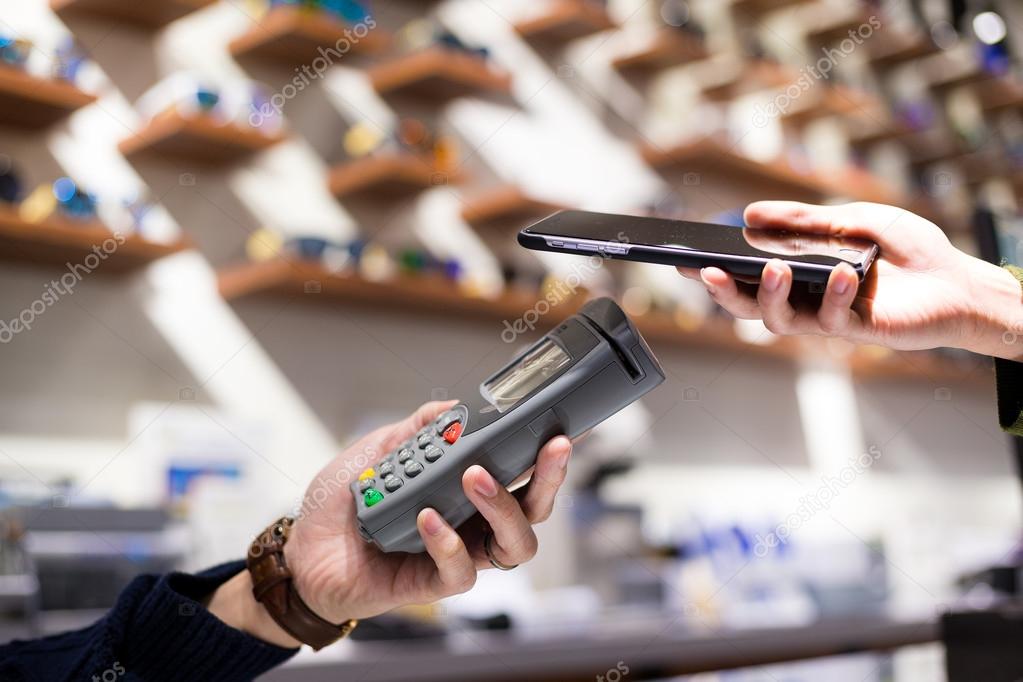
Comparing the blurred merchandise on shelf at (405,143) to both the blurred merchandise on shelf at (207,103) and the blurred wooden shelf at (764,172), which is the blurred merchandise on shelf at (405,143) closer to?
the blurred merchandise on shelf at (207,103)

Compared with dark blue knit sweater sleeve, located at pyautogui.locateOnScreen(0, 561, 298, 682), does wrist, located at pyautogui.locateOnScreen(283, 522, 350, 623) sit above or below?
above

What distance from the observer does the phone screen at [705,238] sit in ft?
2.85

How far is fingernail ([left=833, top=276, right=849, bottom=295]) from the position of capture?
838 millimetres

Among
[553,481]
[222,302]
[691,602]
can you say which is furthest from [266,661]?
[691,602]

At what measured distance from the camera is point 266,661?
102 cm

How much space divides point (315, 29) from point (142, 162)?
1.85ft

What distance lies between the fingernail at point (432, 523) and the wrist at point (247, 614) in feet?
0.81

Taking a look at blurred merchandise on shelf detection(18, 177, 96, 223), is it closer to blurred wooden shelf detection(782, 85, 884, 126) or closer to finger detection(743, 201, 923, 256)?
finger detection(743, 201, 923, 256)

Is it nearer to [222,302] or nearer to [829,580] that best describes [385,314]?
[222,302]

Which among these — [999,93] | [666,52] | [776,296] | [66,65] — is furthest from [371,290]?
[999,93]

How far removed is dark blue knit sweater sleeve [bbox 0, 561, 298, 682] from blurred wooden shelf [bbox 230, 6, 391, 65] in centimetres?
187

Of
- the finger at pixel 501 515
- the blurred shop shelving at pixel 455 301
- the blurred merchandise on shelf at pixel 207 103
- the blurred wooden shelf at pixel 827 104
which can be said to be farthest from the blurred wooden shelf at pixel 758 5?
the finger at pixel 501 515

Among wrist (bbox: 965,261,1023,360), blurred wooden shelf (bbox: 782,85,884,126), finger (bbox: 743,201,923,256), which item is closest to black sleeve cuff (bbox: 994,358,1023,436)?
wrist (bbox: 965,261,1023,360)

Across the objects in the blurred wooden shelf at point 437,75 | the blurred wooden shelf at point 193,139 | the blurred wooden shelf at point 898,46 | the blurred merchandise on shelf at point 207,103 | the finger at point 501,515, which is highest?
the blurred wooden shelf at point 898,46
